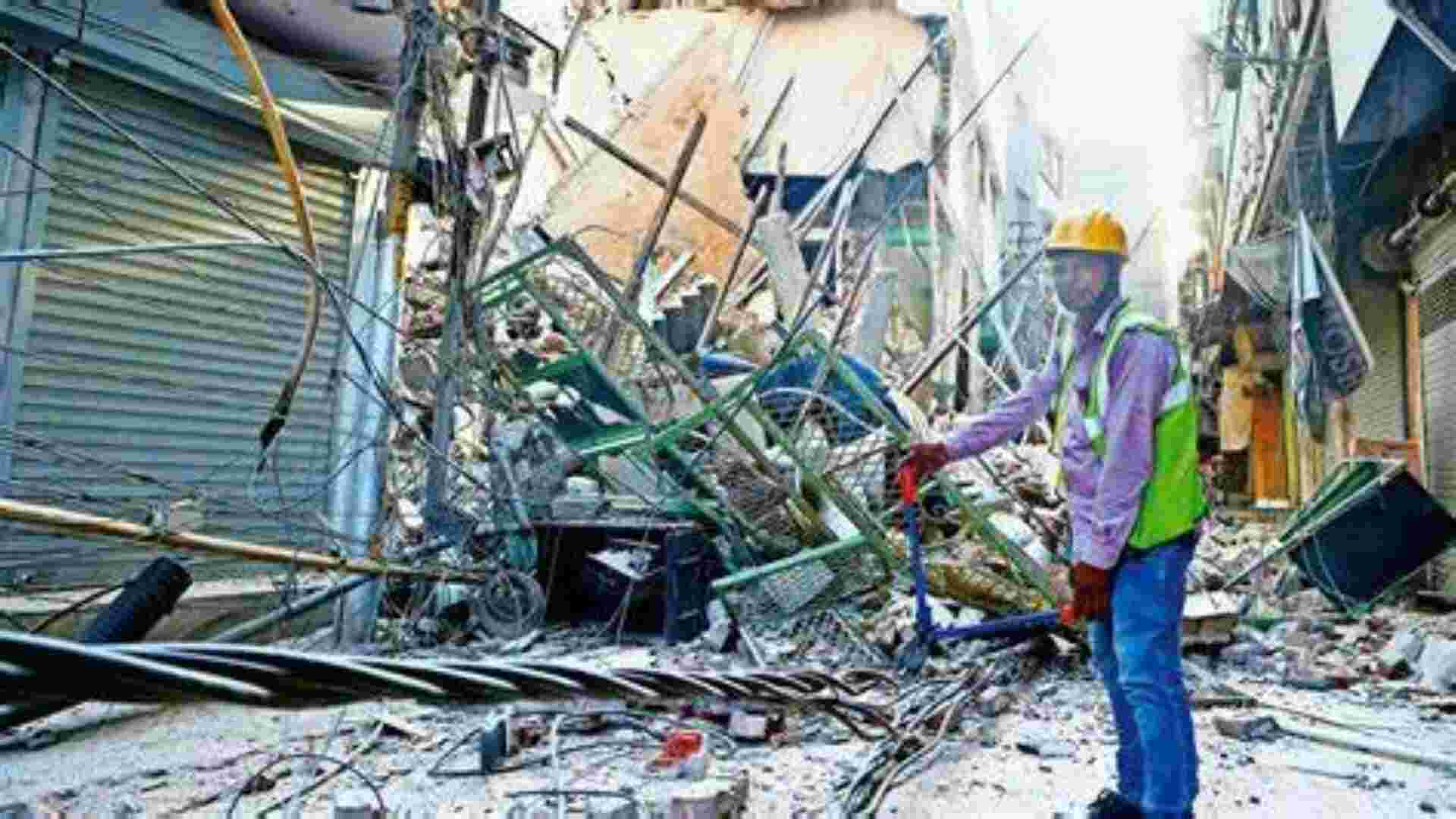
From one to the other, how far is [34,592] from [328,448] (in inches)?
73.1

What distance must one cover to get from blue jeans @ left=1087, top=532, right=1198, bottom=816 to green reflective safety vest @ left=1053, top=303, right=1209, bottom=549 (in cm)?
6

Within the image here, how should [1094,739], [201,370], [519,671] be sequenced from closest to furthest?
[519,671], [1094,739], [201,370]

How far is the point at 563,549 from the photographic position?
5.96 meters

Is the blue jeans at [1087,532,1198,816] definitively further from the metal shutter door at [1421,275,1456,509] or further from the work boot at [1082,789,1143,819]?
the metal shutter door at [1421,275,1456,509]

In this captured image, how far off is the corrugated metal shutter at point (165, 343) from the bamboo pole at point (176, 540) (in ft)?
1.47

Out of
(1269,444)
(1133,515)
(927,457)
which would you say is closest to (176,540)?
(927,457)

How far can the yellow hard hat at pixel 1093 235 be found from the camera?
2914 millimetres

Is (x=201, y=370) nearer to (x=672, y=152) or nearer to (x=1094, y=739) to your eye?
(x=1094, y=739)

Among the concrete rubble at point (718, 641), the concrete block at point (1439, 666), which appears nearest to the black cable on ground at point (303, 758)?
the concrete rubble at point (718, 641)

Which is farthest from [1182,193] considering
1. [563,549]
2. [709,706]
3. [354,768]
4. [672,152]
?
[354,768]

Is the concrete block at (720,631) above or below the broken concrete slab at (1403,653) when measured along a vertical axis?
below

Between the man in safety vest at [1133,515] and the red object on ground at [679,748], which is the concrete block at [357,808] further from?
the man in safety vest at [1133,515]

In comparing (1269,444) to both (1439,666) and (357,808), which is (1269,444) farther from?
(357,808)

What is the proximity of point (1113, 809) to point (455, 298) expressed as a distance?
162 inches
